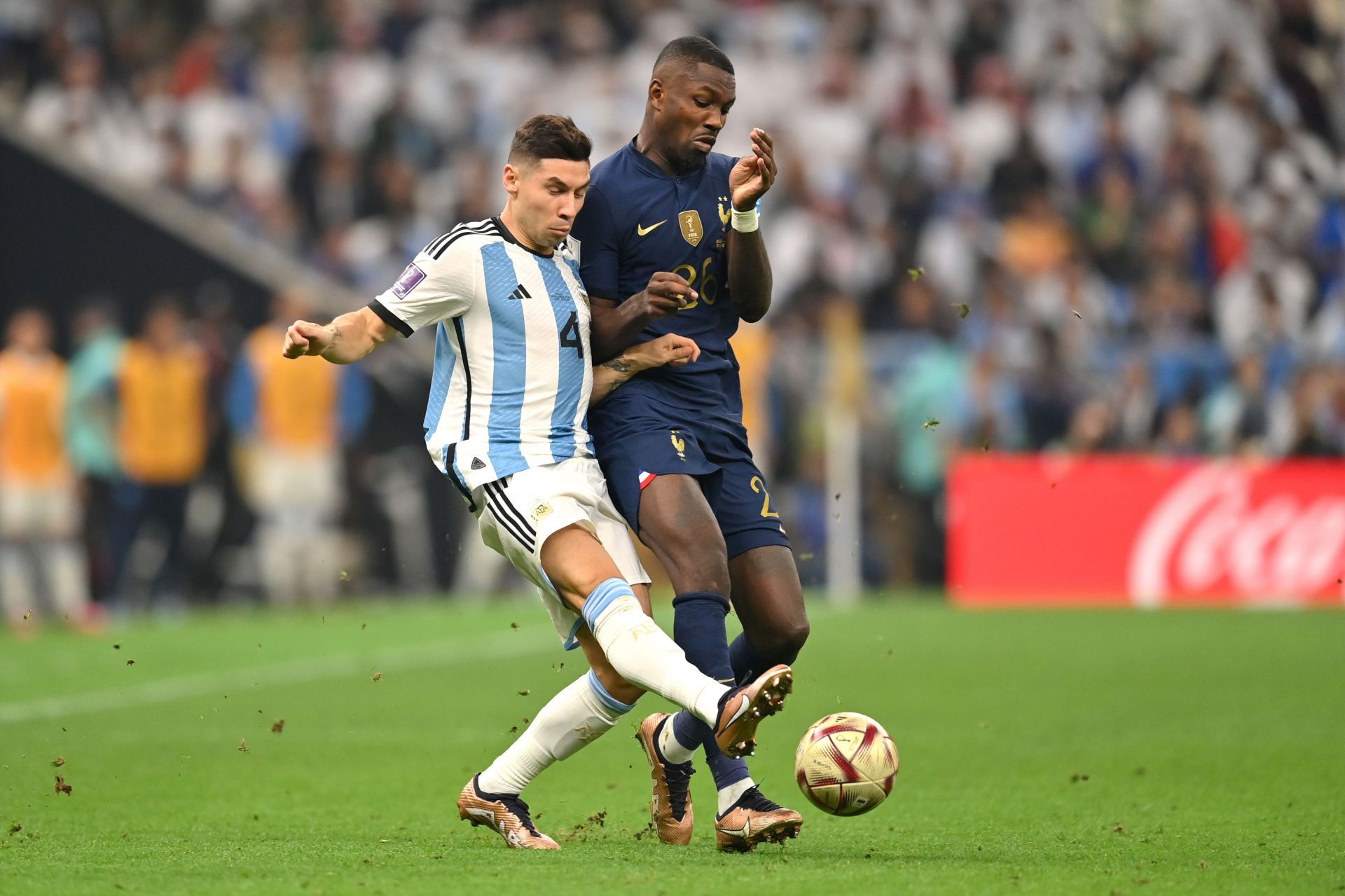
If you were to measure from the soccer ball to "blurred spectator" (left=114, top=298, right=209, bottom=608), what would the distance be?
1152 cm

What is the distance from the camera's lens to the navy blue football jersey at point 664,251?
19.3 ft

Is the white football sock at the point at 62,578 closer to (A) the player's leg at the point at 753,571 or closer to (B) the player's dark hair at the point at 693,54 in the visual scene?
(A) the player's leg at the point at 753,571

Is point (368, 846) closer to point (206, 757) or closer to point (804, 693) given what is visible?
point (206, 757)

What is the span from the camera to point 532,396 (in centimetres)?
566

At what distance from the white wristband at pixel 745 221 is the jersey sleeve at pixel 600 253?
1.30 ft

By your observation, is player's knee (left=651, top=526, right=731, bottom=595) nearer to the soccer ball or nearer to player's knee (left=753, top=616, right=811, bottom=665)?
player's knee (left=753, top=616, right=811, bottom=665)

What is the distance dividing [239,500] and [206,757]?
8.07 m

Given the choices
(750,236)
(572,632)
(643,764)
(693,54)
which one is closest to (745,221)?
(750,236)

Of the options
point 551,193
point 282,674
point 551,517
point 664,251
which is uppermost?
point 551,193

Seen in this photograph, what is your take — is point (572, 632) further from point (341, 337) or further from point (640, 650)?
point (341, 337)

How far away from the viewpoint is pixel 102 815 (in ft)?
21.2

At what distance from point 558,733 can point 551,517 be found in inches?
29.2

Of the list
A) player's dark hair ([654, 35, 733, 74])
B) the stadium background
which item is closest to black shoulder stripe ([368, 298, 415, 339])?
player's dark hair ([654, 35, 733, 74])

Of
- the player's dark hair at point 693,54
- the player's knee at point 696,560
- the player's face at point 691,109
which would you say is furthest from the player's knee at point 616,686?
the player's dark hair at point 693,54
